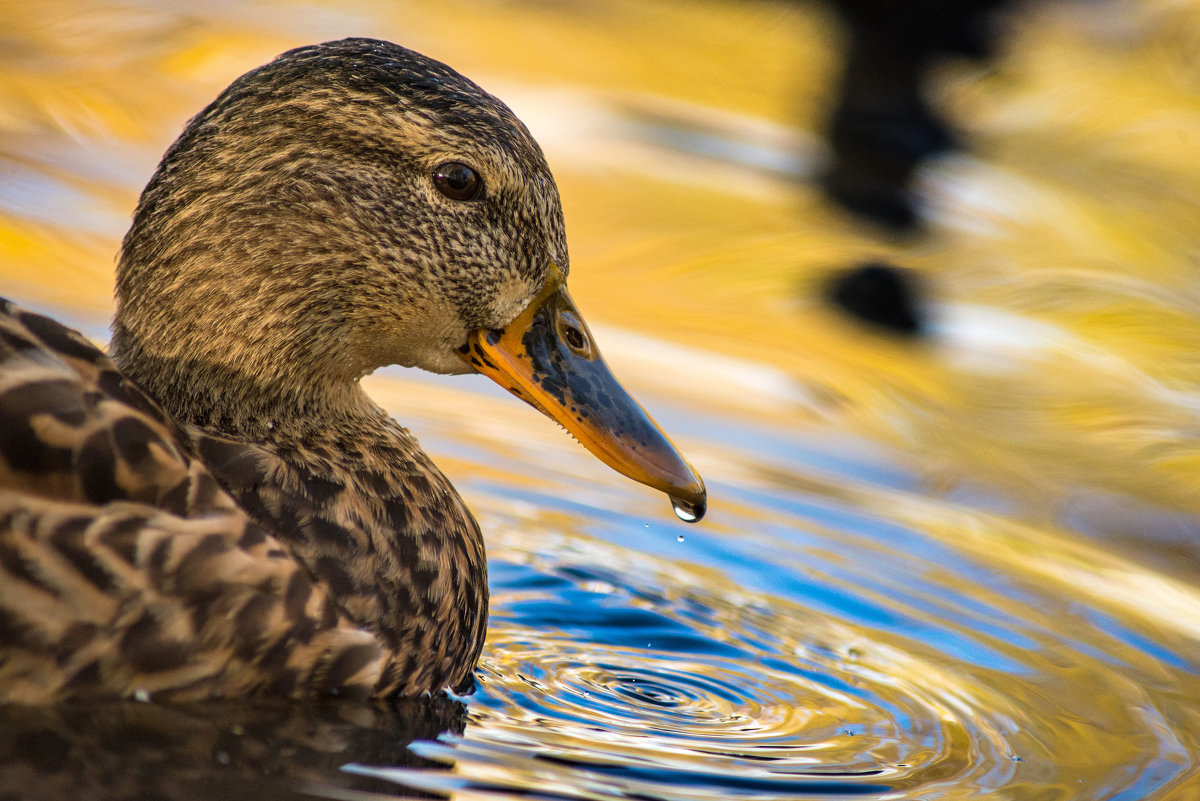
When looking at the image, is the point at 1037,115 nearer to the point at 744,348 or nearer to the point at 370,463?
the point at 744,348

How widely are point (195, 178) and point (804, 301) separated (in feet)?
13.0

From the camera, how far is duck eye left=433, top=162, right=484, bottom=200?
14.3 ft

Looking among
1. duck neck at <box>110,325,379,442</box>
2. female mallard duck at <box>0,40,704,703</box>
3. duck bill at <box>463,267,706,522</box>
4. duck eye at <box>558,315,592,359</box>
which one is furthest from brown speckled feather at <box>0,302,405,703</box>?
duck eye at <box>558,315,592,359</box>

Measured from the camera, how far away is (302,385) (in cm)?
448

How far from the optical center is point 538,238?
4.42 metres

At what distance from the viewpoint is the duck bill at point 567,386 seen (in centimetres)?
450

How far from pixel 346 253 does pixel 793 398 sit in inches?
109

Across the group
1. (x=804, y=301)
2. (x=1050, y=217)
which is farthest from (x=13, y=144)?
(x=1050, y=217)

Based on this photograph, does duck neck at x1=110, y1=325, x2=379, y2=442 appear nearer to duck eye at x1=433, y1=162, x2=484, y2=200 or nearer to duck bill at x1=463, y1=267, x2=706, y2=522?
duck bill at x1=463, y1=267, x2=706, y2=522

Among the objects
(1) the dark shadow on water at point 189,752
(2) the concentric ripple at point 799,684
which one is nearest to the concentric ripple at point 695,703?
(2) the concentric ripple at point 799,684

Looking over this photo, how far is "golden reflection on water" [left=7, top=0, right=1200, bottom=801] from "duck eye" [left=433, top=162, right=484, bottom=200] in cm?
125

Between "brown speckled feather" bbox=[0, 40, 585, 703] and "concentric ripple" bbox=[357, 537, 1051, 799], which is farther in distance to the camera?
"concentric ripple" bbox=[357, 537, 1051, 799]

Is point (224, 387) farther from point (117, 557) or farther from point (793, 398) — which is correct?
point (793, 398)

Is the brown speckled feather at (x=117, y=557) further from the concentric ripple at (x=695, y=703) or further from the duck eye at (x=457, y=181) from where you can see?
the duck eye at (x=457, y=181)
